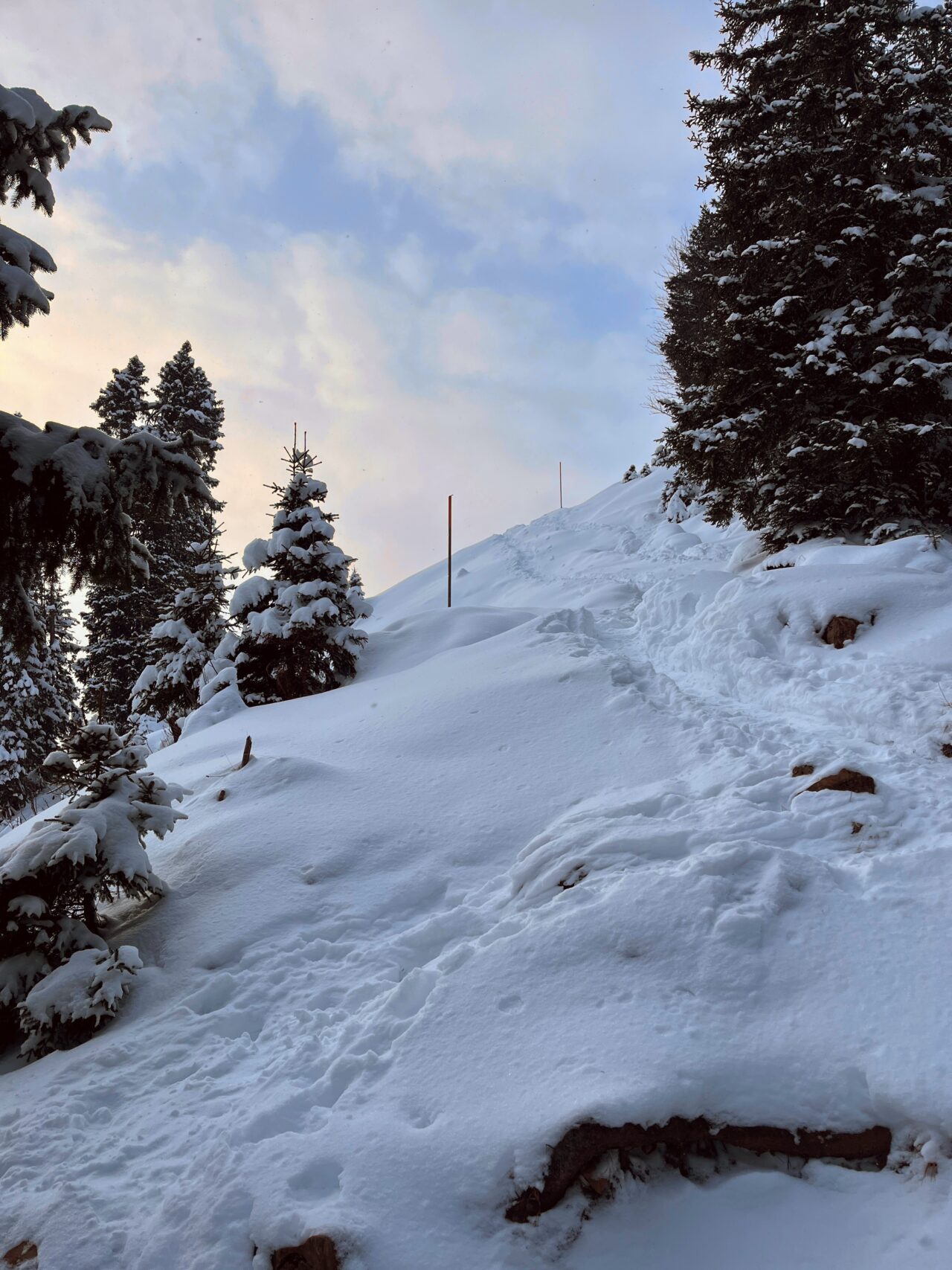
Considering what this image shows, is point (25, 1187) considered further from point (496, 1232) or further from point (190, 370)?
point (190, 370)

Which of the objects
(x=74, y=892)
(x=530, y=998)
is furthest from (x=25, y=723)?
(x=530, y=998)

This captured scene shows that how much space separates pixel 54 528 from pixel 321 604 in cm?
1044

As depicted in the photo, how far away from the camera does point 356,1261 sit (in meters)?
2.78

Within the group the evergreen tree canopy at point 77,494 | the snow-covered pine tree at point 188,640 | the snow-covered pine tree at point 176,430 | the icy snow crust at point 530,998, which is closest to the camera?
the icy snow crust at point 530,998

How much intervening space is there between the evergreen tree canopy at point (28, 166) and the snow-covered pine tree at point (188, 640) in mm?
13720

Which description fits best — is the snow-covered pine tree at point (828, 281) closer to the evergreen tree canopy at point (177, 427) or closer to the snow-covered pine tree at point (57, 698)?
the evergreen tree canopy at point (177, 427)

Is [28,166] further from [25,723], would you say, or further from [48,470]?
[25,723]

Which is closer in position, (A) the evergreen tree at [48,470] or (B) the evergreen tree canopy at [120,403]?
(A) the evergreen tree at [48,470]

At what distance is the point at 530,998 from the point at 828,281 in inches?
496

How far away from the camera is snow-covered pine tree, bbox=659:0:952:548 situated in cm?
1095

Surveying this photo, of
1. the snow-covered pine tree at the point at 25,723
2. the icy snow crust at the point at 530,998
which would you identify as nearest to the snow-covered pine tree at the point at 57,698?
the snow-covered pine tree at the point at 25,723

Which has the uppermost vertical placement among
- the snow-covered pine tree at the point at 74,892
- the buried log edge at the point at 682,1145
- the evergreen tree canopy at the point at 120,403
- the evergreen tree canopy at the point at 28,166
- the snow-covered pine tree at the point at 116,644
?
the evergreen tree canopy at the point at 120,403

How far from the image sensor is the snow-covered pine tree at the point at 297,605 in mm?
15000

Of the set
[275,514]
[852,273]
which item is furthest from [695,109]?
[275,514]
